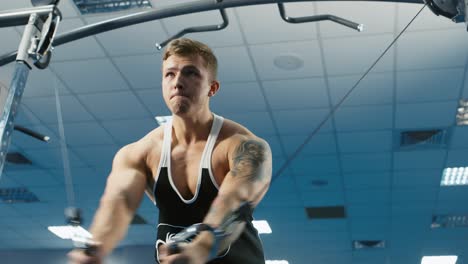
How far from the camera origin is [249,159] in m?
1.02

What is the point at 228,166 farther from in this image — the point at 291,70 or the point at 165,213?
the point at 291,70

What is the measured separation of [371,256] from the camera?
8.24 metres

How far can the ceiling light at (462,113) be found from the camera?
391 centimetres

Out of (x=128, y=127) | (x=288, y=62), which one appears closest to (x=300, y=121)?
(x=288, y=62)

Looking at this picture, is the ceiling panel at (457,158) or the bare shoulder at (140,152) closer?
the bare shoulder at (140,152)

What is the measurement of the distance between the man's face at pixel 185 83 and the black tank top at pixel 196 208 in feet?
0.37

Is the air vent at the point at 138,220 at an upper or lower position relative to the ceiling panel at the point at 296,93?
upper

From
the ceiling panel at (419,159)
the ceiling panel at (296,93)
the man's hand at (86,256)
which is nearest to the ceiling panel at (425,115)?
the ceiling panel at (419,159)

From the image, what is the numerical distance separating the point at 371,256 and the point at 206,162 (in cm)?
779

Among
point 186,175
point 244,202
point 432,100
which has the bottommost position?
point 244,202

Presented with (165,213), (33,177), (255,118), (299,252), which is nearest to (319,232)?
(299,252)

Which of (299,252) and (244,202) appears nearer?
(244,202)

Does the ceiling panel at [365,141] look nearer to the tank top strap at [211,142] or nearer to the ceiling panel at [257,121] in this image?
the ceiling panel at [257,121]

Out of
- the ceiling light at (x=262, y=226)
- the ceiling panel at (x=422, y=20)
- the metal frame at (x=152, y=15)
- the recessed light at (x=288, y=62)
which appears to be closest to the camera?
the metal frame at (x=152, y=15)
